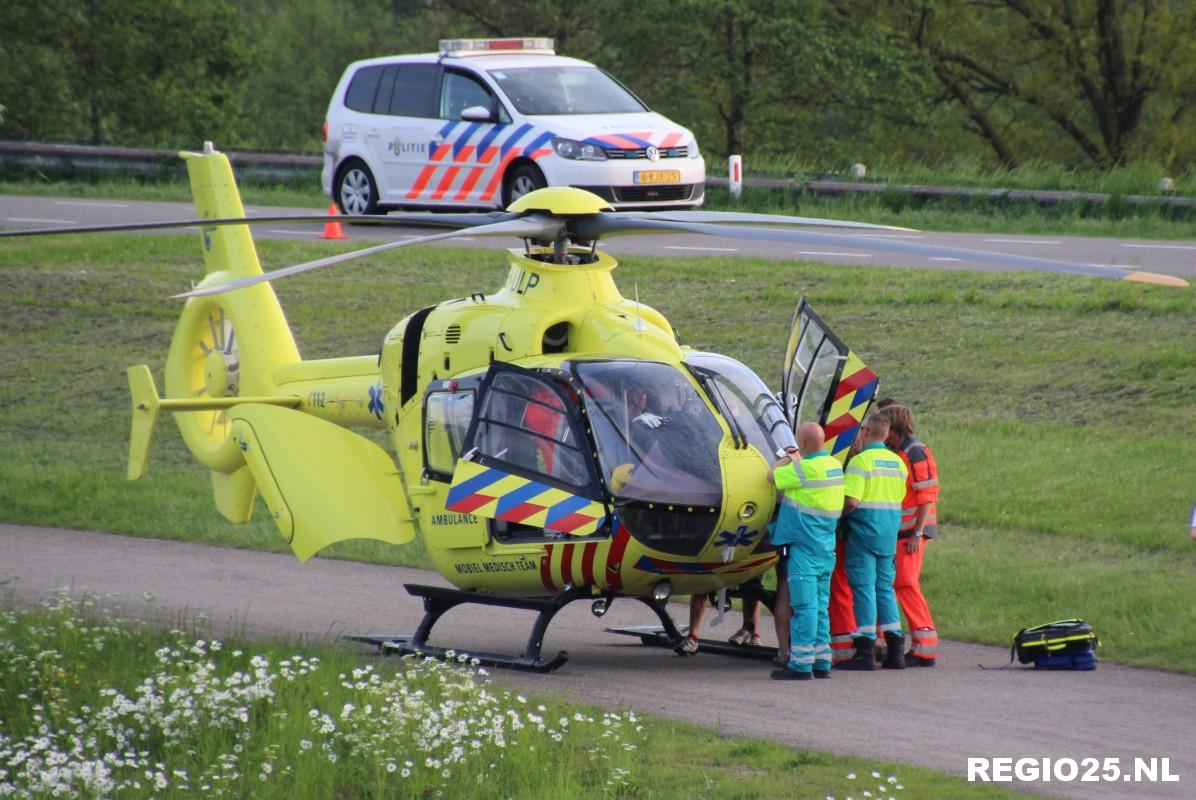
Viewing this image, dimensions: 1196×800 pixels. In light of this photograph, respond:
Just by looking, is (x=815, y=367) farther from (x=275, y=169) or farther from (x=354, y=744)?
(x=275, y=169)

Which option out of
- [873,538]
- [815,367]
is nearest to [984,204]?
[815,367]

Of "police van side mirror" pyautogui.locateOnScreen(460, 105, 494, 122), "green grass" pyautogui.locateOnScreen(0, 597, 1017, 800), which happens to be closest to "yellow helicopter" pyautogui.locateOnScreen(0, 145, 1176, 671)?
"green grass" pyautogui.locateOnScreen(0, 597, 1017, 800)

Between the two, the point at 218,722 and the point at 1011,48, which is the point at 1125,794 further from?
the point at 1011,48

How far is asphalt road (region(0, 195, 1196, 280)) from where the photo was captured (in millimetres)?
19312

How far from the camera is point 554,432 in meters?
9.72

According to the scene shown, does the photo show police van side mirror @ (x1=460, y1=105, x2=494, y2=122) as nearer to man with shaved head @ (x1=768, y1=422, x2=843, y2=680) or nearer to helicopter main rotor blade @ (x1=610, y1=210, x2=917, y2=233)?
helicopter main rotor blade @ (x1=610, y1=210, x2=917, y2=233)

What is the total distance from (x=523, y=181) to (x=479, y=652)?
1096 cm

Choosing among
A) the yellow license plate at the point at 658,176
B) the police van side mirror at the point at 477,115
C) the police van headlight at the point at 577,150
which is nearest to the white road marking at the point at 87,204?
the police van side mirror at the point at 477,115

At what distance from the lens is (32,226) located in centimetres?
2372

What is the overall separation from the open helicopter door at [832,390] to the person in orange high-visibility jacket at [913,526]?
19 cm

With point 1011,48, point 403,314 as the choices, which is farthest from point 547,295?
point 1011,48

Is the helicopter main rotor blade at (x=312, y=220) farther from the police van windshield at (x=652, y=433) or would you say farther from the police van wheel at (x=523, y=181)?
the police van wheel at (x=523, y=181)

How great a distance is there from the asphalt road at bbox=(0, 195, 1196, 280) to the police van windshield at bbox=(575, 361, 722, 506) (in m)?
7.16

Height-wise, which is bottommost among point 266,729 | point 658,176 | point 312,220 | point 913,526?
point 266,729
